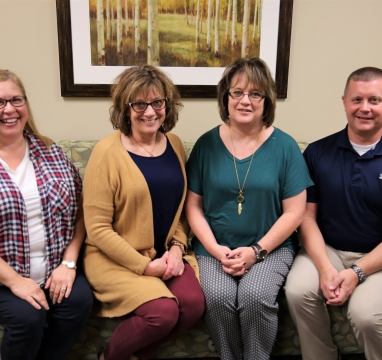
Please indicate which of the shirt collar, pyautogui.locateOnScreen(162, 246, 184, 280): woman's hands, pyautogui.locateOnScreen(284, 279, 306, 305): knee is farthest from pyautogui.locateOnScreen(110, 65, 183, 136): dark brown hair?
pyautogui.locateOnScreen(284, 279, 306, 305): knee

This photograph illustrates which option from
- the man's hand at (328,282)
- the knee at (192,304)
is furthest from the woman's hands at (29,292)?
the man's hand at (328,282)

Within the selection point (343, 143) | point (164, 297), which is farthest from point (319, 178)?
point (164, 297)

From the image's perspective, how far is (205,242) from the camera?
166cm

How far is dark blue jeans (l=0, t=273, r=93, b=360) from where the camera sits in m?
1.37

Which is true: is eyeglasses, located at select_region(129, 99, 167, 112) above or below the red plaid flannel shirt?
above

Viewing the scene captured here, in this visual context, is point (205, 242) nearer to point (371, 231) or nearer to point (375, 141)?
point (371, 231)

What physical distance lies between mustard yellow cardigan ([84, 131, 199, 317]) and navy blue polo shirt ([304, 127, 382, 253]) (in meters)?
0.74

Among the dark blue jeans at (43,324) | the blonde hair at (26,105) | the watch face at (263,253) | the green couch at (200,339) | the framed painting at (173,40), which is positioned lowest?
the green couch at (200,339)

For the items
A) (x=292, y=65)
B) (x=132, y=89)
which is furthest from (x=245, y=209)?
(x=292, y=65)

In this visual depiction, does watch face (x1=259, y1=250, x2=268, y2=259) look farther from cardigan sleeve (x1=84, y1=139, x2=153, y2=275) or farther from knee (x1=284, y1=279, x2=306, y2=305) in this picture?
cardigan sleeve (x1=84, y1=139, x2=153, y2=275)

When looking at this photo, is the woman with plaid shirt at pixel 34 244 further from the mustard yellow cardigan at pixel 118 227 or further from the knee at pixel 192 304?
the knee at pixel 192 304

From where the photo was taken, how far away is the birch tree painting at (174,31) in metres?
2.09

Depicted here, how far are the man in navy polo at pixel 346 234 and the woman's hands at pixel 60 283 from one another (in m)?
0.84

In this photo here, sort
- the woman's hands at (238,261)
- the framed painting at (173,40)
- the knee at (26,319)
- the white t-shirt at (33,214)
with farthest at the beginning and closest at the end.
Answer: the framed painting at (173,40)
the woman's hands at (238,261)
the white t-shirt at (33,214)
the knee at (26,319)
